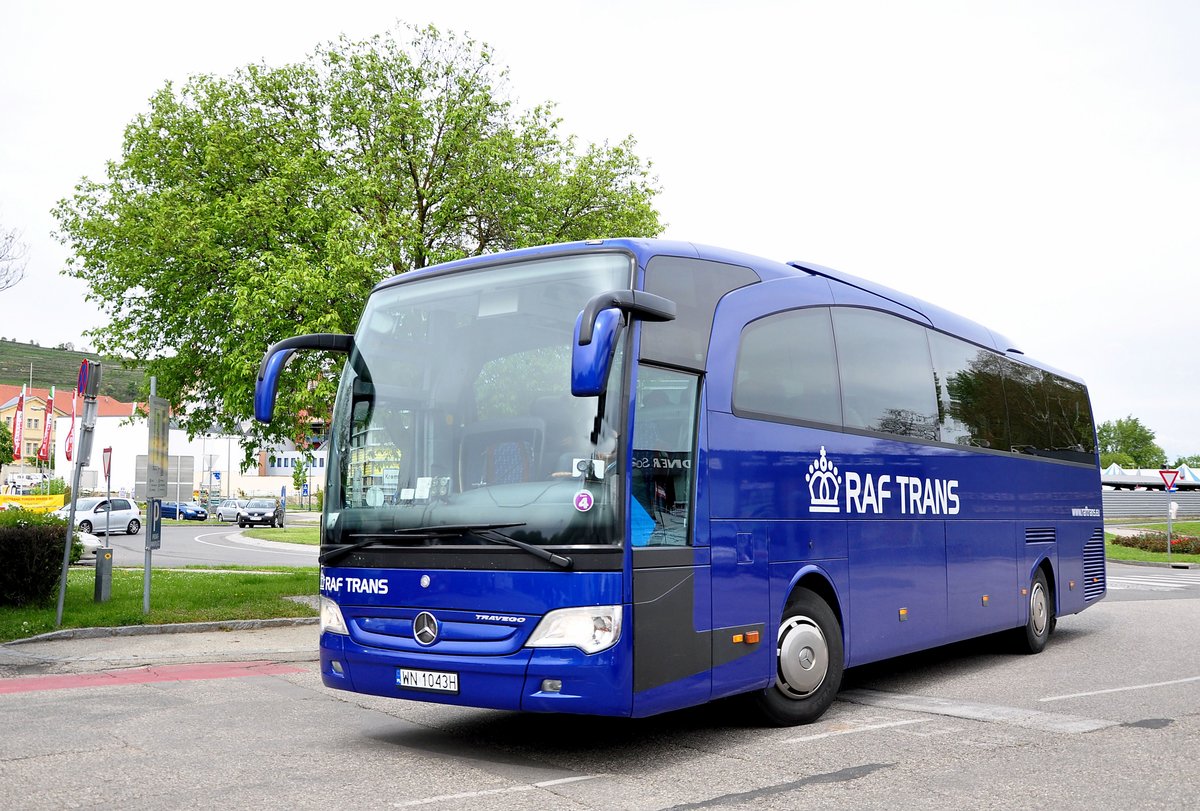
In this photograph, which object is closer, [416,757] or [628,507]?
[628,507]

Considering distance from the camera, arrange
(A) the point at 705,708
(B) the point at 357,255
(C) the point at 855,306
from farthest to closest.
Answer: (B) the point at 357,255
(C) the point at 855,306
(A) the point at 705,708

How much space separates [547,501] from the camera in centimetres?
659

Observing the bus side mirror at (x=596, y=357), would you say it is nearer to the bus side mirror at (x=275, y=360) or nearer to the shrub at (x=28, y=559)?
the bus side mirror at (x=275, y=360)

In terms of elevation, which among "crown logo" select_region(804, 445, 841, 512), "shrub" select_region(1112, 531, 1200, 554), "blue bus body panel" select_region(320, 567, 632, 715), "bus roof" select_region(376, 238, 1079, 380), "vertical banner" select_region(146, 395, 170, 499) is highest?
"bus roof" select_region(376, 238, 1079, 380)


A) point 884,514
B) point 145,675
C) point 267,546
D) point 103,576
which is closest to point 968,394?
point 884,514

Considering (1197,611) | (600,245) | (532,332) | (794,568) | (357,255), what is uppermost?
(357,255)

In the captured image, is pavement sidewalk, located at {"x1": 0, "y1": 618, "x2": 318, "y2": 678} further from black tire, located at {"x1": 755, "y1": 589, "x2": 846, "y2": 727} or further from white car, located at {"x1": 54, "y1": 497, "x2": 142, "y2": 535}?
white car, located at {"x1": 54, "y1": 497, "x2": 142, "y2": 535}

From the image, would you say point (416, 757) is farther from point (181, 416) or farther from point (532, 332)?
point (181, 416)

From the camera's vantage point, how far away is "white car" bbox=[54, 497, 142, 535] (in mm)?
45969

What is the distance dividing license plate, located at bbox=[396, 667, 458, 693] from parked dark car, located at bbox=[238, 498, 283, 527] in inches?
2245

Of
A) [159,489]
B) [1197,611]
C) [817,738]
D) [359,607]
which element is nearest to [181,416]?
[159,489]

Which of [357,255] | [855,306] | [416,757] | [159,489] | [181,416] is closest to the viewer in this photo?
[416,757]

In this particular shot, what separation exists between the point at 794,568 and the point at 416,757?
2.93 metres

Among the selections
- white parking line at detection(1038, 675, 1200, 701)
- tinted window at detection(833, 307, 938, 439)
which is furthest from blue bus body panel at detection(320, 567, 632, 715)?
white parking line at detection(1038, 675, 1200, 701)
